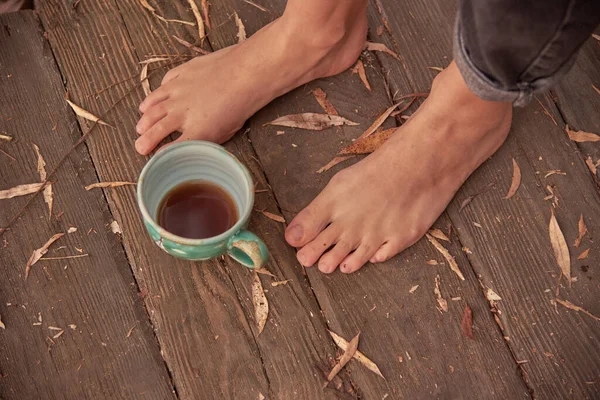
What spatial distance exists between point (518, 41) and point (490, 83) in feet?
0.38

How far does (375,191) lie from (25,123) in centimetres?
85

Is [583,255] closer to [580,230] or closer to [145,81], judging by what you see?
[580,230]

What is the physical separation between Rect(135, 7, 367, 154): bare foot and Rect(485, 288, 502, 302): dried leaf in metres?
0.67

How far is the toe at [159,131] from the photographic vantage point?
52.5 inches

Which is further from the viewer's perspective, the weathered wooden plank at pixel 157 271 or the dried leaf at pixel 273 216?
the dried leaf at pixel 273 216

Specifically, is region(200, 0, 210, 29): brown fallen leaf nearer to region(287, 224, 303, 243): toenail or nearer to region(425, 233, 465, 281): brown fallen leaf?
region(287, 224, 303, 243): toenail

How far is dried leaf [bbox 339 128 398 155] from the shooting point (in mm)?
1405

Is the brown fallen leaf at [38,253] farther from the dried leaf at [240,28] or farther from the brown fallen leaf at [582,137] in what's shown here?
the brown fallen leaf at [582,137]

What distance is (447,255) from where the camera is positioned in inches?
52.6

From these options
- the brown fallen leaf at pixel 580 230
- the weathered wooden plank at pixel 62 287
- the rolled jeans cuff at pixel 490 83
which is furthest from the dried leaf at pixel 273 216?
the brown fallen leaf at pixel 580 230

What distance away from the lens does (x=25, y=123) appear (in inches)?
54.4

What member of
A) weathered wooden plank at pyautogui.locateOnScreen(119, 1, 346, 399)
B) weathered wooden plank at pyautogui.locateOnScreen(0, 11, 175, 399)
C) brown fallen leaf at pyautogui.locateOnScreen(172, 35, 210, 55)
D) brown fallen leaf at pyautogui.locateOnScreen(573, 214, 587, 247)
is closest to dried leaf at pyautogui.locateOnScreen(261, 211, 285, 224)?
weathered wooden plank at pyautogui.locateOnScreen(119, 1, 346, 399)

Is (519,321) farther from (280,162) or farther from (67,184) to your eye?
(67,184)

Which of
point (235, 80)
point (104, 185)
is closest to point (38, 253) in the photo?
point (104, 185)
